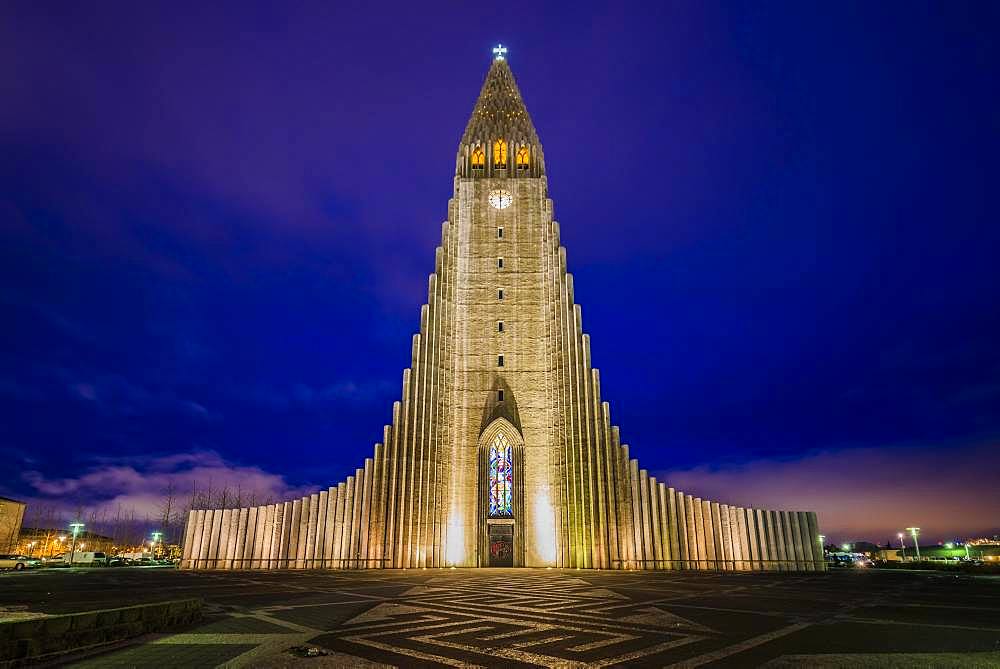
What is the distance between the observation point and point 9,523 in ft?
249

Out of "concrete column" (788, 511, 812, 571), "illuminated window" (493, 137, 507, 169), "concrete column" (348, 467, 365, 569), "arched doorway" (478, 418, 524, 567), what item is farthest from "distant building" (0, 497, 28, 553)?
"concrete column" (788, 511, 812, 571)

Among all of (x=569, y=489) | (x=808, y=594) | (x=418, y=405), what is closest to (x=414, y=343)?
(x=418, y=405)

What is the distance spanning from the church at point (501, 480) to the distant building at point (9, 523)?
195ft

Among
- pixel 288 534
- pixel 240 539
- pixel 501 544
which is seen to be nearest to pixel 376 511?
pixel 288 534

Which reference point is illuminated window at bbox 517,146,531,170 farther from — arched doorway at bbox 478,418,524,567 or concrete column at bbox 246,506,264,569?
concrete column at bbox 246,506,264,569

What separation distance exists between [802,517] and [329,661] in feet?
126

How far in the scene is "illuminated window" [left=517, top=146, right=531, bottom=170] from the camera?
4609 cm

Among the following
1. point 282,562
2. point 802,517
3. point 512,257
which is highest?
point 512,257

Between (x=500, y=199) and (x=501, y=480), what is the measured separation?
2245cm

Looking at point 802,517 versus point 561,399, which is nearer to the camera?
point 802,517

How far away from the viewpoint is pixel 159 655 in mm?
6711

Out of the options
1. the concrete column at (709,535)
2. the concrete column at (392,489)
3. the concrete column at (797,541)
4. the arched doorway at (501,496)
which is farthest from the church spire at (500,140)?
the concrete column at (797,541)

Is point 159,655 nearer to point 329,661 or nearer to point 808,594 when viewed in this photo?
point 329,661

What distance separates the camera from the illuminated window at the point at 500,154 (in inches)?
1829
